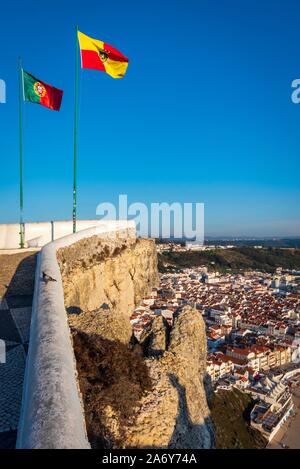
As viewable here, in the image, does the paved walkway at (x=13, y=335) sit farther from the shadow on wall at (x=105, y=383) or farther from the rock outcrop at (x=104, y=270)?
the rock outcrop at (x=104, y=270)

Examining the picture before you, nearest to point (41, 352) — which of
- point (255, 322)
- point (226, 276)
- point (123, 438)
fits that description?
point (123, 438)

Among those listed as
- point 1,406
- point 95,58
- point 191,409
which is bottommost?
point 191,409

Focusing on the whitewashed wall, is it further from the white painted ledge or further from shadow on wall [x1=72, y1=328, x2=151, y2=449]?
the white painted ledge

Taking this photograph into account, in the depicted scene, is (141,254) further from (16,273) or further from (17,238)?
(16,273)

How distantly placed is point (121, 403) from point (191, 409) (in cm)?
302

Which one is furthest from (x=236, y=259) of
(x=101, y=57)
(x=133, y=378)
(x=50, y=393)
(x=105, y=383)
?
(x=50, y=393)

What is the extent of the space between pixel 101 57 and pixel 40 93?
2.31 metres

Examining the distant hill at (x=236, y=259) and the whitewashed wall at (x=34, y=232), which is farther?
the distant hill at (x=236, y=259)

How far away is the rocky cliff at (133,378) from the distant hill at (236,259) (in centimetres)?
7026

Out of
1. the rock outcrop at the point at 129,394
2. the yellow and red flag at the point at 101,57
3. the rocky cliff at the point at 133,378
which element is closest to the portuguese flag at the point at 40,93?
the yellow and red flag at the point at 101,57

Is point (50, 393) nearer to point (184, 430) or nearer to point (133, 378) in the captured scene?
point (133, 378)

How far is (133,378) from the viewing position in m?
5.51

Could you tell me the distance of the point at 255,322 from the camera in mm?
45094

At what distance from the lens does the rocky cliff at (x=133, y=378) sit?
450 cm
